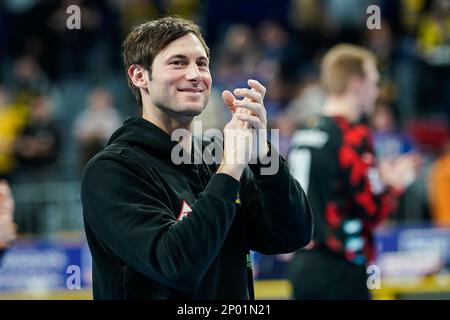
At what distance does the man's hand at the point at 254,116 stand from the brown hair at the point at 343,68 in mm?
2892

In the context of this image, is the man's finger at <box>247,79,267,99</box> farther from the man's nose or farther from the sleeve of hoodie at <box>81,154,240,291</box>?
the sleeve of hoodie at <box>81,154,240,291</box>

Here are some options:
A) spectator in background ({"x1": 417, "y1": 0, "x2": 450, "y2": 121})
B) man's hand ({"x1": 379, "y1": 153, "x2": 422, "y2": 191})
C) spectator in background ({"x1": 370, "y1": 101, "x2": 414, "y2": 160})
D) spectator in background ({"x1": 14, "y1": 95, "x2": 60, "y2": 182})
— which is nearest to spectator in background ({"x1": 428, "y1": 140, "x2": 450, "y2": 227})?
spectator in background ({"x1": 370, "y1": 101, "x2": 414, "y2": 160})

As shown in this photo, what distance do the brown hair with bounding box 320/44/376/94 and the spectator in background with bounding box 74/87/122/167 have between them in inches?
241

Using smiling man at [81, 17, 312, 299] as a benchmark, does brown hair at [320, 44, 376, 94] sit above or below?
above

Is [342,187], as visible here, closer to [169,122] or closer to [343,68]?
[343,68]

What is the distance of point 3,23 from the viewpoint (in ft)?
48.6

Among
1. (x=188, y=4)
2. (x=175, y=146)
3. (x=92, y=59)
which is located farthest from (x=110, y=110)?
(x=175, y=146)

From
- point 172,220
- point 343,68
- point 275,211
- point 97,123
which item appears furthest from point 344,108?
point 97,123

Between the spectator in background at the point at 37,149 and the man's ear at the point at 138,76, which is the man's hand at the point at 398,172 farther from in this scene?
the spectator in background at the point at 37,149

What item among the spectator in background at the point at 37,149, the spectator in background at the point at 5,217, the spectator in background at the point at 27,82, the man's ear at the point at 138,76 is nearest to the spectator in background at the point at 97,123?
the spectator in background at the point at 37,149

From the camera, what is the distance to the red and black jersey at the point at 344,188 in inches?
223

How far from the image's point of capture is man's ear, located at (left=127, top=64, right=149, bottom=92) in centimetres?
342

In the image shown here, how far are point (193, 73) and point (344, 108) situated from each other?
2.90 metres

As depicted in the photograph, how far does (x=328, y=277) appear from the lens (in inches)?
223
